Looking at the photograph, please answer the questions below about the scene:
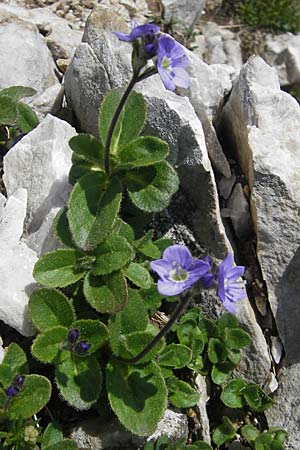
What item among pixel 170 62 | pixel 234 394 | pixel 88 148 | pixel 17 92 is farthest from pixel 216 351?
pixel 17 92

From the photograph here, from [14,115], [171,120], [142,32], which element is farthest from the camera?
Result: [14,115]

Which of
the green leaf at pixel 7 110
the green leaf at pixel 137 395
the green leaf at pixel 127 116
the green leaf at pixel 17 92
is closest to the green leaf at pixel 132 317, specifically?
the green leaf at pixel 137 395

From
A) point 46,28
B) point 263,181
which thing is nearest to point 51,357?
point 263,181

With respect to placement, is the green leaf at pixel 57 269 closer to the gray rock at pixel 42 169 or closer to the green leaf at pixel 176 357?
the gray rock at pixel 42 169

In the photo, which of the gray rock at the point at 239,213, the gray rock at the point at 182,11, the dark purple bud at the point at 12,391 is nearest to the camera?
the dark purple bud at the point at 12,391

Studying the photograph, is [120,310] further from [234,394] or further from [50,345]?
[234,394]
